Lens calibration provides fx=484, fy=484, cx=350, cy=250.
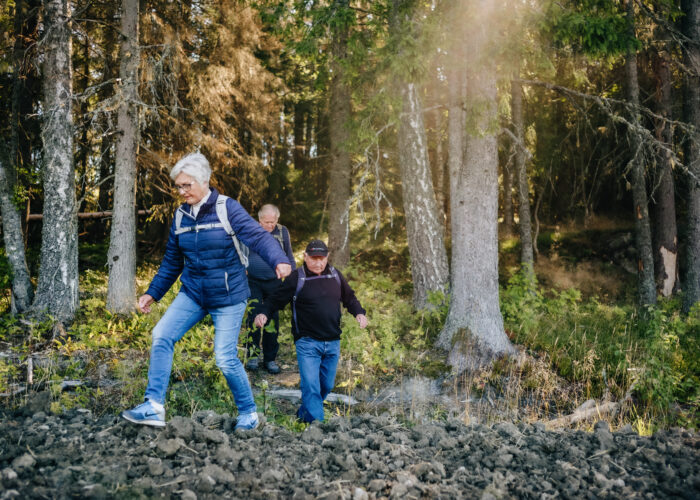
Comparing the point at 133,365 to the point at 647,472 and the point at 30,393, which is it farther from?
the point at 647,472

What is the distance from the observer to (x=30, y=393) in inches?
188

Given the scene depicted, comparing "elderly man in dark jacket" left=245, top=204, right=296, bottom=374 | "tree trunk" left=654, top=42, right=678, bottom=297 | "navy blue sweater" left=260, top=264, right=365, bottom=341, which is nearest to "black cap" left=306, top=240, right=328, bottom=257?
"navy blue sweater" left=260, top=264, right=365, bottom=341

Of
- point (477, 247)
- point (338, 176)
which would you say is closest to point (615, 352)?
point (477, 247)

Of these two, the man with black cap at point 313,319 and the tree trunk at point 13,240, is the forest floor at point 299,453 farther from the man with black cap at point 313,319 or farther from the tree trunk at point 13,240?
the tree trunk at point 13,240

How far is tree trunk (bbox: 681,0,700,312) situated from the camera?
38.3ft

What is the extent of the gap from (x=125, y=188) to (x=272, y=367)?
15.7 feet

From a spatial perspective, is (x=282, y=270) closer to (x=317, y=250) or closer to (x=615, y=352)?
(x=317, y=250)

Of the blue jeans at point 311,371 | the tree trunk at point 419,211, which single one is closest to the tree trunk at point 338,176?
the tree trunk at point 419,211

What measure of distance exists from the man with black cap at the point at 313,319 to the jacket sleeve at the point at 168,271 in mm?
877

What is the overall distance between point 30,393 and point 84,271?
10.3m

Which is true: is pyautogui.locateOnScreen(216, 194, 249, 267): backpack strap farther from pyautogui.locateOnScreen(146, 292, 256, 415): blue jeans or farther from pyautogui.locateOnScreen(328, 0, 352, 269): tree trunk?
pyautogui.locateOnScreen(328, 0, 352, 269): tree trunk

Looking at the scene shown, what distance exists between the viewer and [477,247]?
751 cm

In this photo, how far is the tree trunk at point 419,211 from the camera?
9.75 metres

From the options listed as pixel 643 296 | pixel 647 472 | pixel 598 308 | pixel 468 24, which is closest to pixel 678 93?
pixel 643 296
